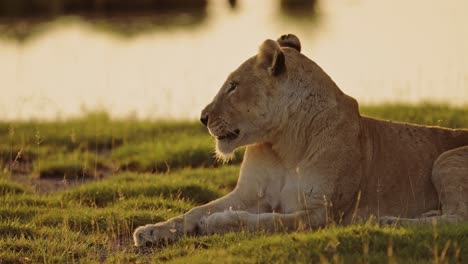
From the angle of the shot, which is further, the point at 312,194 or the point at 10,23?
the point at 10,23

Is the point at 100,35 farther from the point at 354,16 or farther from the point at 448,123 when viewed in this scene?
the point at 448,123

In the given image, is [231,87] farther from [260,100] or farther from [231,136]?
[231,136]

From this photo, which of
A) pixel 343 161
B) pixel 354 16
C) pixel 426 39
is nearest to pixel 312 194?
pixel 343 161

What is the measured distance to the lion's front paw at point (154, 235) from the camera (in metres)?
7.48

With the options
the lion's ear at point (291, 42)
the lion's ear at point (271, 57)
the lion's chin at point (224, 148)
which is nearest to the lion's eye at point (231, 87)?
the lion's ear at point (271, 57)

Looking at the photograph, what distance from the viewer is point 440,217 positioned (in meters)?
7.54

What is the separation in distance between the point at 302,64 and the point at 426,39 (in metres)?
15.3

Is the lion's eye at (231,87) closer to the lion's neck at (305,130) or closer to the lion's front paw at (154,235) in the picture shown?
the lion's neck at (305,130)

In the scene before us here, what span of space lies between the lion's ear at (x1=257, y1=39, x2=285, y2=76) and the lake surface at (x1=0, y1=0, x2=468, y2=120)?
7792 millimetres

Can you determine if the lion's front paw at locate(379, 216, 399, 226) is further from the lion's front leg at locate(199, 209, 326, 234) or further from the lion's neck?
the lion's neck

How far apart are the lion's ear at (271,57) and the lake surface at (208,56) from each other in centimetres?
779

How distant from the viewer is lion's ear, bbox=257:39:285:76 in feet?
24.8

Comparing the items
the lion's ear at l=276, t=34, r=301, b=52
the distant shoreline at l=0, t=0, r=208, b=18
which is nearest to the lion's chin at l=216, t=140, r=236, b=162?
the lion's ear at l=276, t=34, r=301, b=52

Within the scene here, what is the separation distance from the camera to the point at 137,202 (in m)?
9.09
